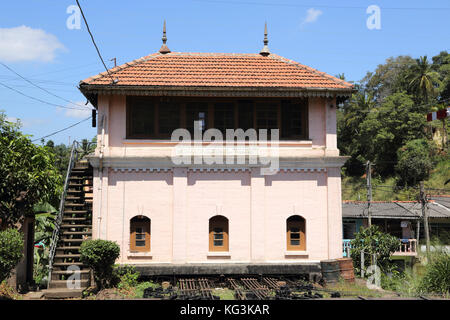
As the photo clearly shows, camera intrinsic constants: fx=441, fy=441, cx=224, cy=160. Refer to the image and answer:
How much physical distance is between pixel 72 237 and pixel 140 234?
8.94 feet

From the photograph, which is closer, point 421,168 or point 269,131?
point 269,131

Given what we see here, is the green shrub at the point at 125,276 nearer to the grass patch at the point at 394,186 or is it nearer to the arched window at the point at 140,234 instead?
the arched window at the point at 140,234

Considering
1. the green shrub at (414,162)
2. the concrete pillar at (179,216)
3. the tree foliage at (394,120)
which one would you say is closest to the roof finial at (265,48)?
the concrete pillar at (179,216)

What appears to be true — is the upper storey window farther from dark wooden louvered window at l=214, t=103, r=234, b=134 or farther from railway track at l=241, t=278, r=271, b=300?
railway track at l=241, t=278, r=271, b=300

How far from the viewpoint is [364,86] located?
67.8 m

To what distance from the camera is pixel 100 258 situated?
1365cm

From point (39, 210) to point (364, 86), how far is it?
58317 mm

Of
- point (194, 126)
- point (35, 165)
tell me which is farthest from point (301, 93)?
point (35, 165)

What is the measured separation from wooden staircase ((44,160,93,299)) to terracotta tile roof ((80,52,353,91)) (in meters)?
3.90

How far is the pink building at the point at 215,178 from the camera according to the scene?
15.7 m

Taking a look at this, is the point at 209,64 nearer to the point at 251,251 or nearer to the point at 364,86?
the point at 251,251

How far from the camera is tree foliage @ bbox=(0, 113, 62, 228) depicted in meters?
13.9

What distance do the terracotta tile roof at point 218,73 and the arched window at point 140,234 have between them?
491cm

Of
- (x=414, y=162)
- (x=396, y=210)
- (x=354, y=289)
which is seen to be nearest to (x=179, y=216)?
(x=354, y=289)
